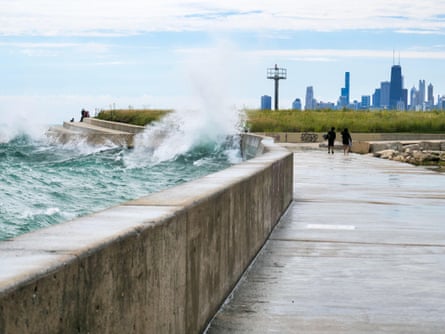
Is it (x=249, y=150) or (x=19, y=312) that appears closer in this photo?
(x=19, y=312)

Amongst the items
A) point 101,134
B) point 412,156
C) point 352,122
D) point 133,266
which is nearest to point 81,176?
point 101,134

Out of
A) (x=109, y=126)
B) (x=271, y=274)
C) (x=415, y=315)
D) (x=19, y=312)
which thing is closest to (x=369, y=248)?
(x=271, y=274)

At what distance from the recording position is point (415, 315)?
6.66 metres

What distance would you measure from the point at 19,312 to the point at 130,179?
38.4 meters

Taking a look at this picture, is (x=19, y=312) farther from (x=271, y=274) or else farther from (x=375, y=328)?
(x=271, y=274)

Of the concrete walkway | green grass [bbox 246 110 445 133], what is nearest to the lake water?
green grass [bbox 246 110 445 133]

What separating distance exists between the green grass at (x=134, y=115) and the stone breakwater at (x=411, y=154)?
28.7 metres

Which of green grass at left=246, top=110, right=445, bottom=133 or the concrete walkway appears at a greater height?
the concrete walkway

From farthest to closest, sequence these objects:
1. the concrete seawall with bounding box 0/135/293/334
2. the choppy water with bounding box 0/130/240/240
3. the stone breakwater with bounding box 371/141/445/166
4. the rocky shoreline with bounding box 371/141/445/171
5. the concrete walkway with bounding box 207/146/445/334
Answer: the stone breakwater with bounding box 371/141/445/166 < the rocky shoreline with bounding box 371/141/445/171 < the choppy water with bounding box 0/130/240/240 < the concrete walkway with bounding box 207/146/445/334 < the concrete seawall with bounding box 0/135/293/334

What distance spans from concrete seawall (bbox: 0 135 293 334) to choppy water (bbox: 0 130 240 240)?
1590 centimetres

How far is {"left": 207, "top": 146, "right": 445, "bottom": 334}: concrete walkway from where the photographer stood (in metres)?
6.47

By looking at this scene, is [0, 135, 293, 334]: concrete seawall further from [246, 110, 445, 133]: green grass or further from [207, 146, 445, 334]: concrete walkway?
[246, 110, 445, 133]: green grass

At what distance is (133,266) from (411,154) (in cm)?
3444

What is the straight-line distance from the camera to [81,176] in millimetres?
43844
